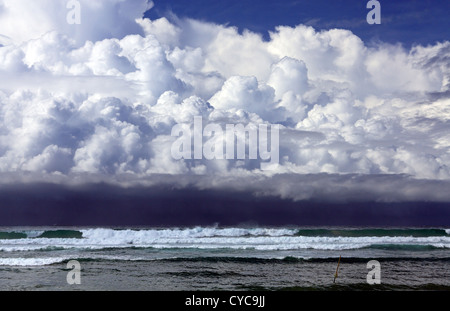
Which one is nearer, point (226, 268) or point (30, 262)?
point (226, 268)

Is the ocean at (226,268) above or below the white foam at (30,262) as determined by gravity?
below

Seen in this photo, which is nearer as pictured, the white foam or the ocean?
the ocean

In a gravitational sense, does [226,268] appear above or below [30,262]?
below

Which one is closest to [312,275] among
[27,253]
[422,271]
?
[422,271]

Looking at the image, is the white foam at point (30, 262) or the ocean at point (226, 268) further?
the white foam at point (30, 262)

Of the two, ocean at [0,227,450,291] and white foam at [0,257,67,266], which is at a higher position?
white foam at [0,257,67,266]

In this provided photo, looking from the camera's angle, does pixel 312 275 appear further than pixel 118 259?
No
